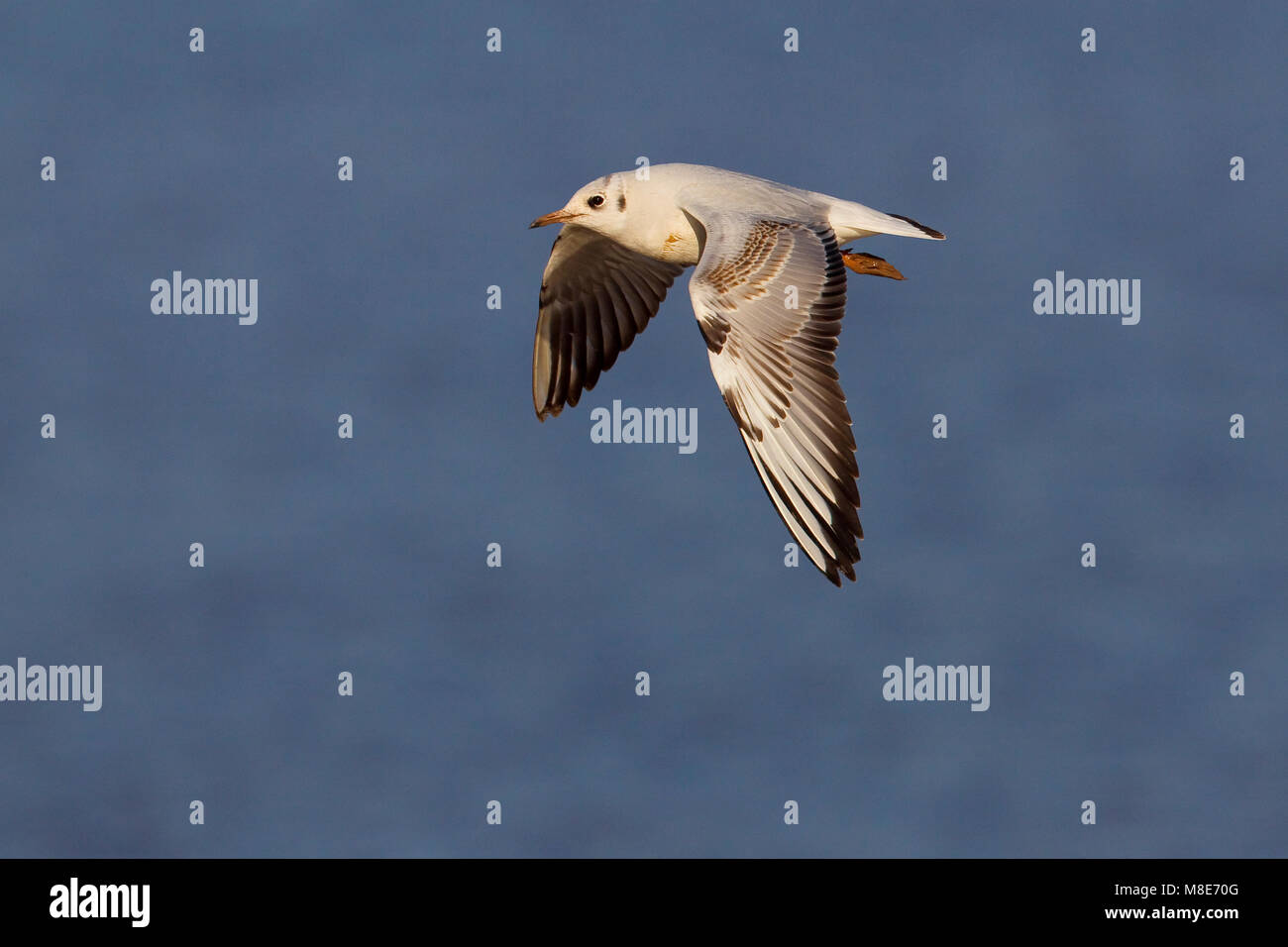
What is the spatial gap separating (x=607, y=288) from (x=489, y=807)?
6.18 metres

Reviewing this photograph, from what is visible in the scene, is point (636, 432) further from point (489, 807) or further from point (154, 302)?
point (154, 302)

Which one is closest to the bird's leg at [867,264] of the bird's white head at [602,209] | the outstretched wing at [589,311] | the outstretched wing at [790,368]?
the outstretched wing at [790,368]

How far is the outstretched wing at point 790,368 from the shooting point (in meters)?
12.2

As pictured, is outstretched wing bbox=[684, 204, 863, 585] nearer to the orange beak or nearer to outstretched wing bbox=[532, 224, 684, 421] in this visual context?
the orange beak

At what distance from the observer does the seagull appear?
40.2ft

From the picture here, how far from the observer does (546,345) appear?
51.8 ft

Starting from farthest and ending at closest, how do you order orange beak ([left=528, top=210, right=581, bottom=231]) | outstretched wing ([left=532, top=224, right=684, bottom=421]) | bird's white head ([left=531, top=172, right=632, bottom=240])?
outstretched wing ([left=532, top=224, right=684, bottom=421])
orange beak ([left=528, top=210, right=581, bottom=231])
bird's white head ([left=531, top=172, right=632, bottom=240])

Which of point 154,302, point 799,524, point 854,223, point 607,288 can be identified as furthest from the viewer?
point 154,302

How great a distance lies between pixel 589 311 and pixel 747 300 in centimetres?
323

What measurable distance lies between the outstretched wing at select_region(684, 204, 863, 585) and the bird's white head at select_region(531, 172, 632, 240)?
4.73 ft

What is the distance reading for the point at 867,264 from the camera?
14391mm

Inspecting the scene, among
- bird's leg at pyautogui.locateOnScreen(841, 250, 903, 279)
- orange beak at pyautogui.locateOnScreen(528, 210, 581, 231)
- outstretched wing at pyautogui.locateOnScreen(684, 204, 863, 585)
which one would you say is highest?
orange beak at pyautogui.locateOnScreen(528, 210, 581, 231)

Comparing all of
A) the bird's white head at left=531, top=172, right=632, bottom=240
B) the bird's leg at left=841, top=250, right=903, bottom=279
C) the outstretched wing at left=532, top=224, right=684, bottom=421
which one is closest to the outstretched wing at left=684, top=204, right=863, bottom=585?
the bird's leg at left=841, top=250, right=903, bottom=279
